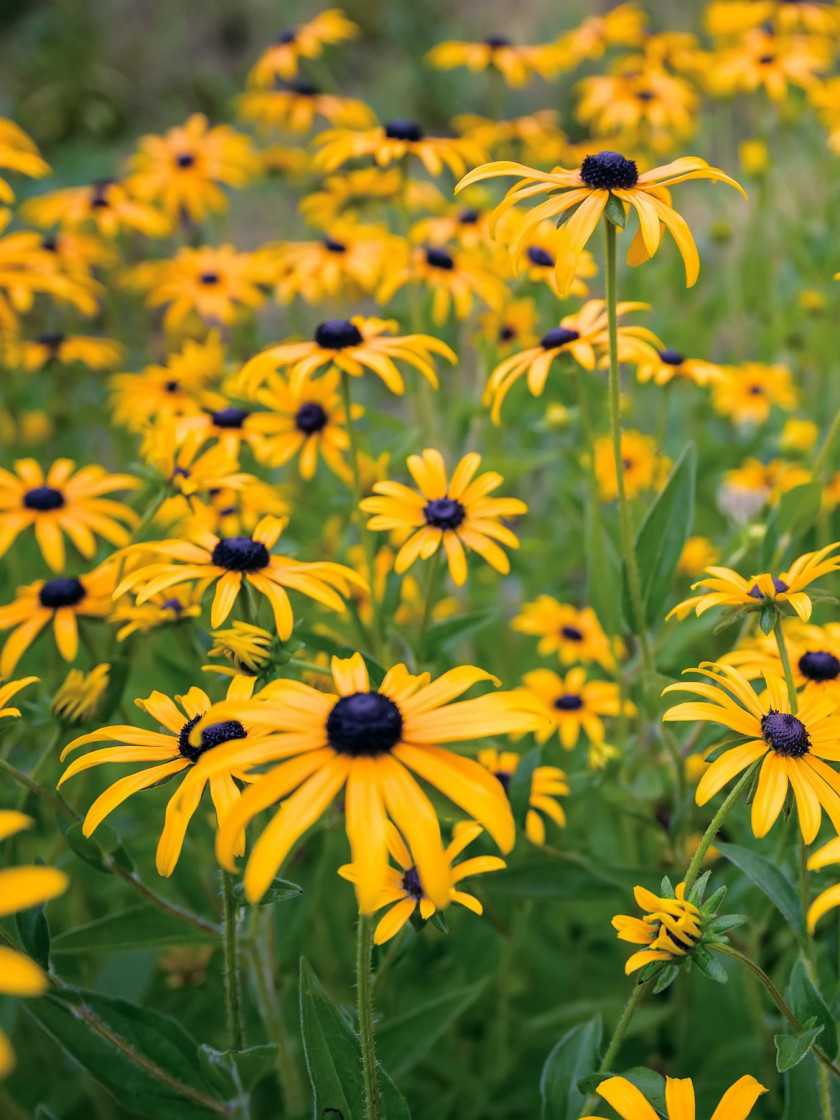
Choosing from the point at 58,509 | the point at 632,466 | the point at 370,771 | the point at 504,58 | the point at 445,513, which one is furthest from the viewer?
the point at 504,58

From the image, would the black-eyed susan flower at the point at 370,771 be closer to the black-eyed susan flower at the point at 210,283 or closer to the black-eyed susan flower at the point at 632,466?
the black-eyed susan flower at the point at 632,466

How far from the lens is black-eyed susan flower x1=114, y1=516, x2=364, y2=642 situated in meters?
1.10

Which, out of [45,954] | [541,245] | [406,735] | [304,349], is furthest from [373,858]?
[541,245]

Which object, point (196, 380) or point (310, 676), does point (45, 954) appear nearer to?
point (310, 676)

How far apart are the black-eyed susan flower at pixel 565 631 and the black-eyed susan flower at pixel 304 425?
512 mm

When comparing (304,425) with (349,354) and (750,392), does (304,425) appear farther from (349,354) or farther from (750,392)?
(750,392)

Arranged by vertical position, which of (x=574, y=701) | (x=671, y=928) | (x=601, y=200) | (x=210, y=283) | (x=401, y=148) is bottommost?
(x=574, y=701)

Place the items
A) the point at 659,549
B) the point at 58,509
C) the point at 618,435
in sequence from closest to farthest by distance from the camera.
→ 1. the point at 618,435
2. the point at 659,549
3. the point at 58,509

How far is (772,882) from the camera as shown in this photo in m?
1.01

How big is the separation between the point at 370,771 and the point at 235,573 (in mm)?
461

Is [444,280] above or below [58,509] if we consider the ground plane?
above

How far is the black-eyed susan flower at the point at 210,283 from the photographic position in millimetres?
2514

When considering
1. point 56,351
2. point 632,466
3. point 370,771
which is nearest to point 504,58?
point 632,466

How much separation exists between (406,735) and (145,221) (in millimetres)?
2213
